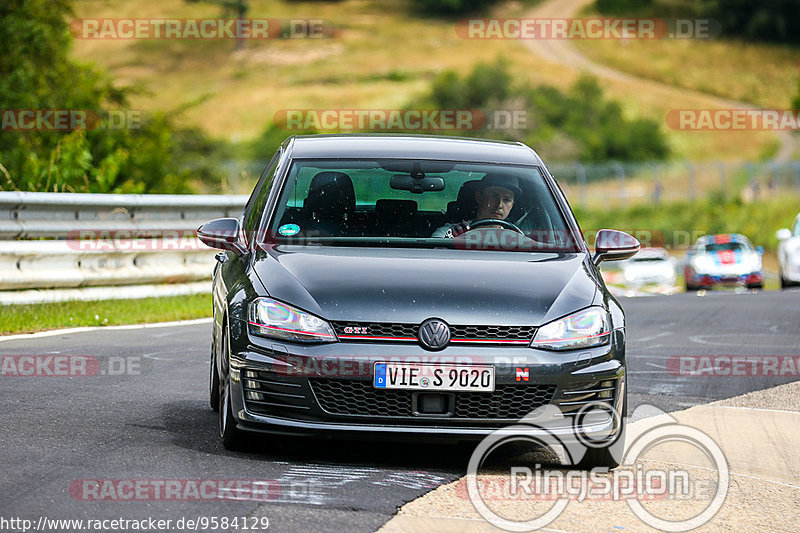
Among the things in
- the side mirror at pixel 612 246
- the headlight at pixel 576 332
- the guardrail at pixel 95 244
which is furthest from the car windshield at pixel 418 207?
the guardrail at pixel 95 244

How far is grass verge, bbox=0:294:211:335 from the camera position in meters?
12.6

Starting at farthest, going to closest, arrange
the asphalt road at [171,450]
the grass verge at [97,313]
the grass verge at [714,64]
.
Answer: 1. the grass verge at [714,64]
2. the grass verge at [97,313]
3. the asphalt road at [171,450]

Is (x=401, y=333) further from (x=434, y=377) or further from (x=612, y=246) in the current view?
(x=612, y=246)

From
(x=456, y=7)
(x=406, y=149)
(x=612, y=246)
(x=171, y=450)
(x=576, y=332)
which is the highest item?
(x=456, y=7)

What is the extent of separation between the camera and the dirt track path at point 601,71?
100312 millimetres

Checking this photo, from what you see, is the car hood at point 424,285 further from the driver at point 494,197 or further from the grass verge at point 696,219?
the grass verge at point 696,219

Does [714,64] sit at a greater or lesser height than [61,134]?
greater

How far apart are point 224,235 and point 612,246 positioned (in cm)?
204

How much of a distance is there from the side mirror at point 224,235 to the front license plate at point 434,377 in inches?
57.7

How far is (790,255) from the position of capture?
1009 inches

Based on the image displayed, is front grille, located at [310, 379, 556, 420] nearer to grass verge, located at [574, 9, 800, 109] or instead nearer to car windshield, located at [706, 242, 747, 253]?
car windshield, located at [706, 242, 747, 253]

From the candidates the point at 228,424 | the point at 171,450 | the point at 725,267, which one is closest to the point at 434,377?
the point at 228,424

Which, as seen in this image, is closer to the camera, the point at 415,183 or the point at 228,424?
the point at 228,424

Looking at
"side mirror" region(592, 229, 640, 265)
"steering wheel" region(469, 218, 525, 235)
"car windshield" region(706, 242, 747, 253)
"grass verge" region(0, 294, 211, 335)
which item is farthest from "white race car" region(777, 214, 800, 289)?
"steering wheel" region(469, 218, 525, 235)
